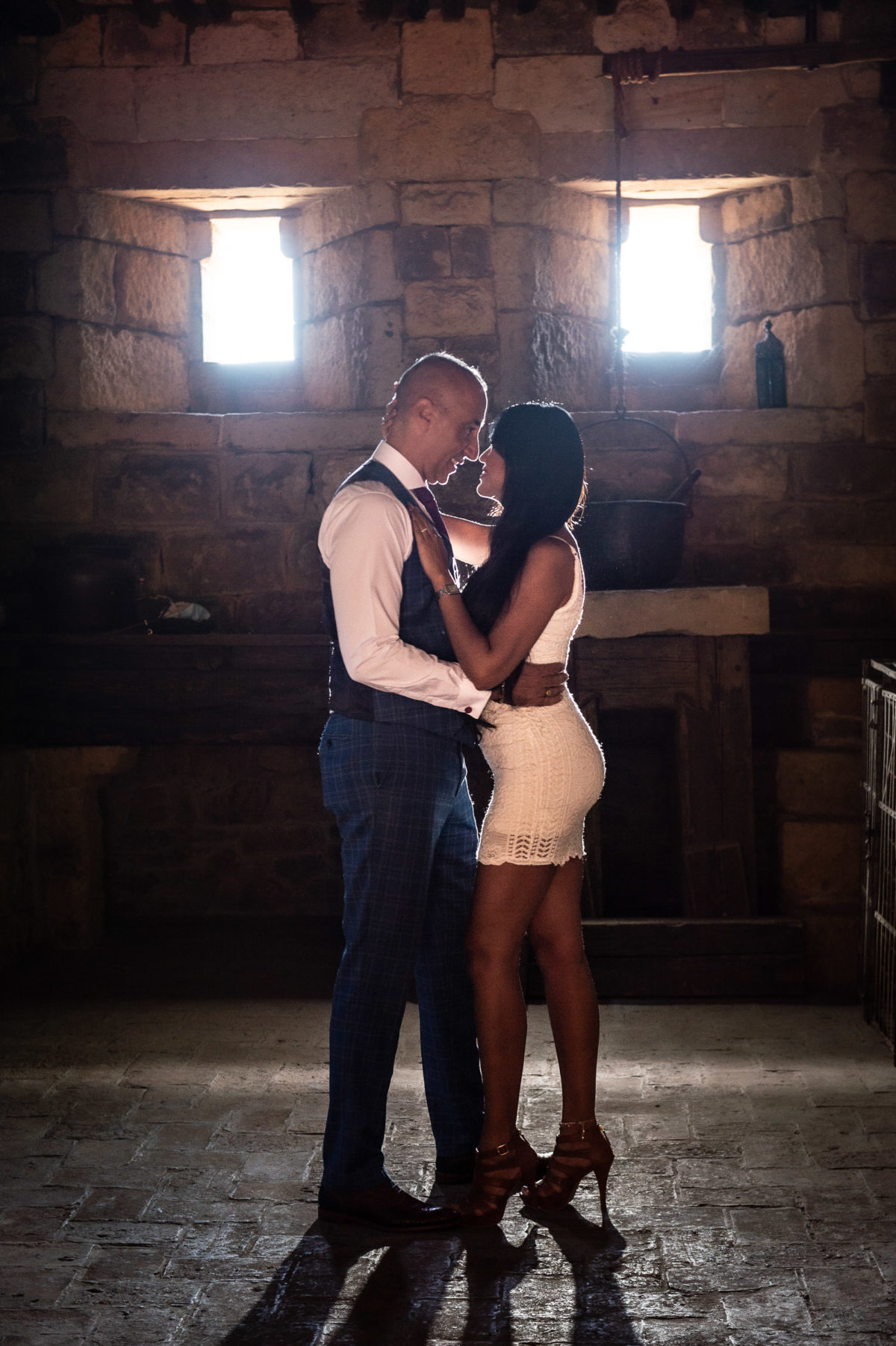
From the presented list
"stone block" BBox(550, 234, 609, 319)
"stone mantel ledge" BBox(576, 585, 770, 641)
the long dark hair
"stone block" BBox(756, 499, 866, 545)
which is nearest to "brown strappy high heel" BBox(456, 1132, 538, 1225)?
the long dark hair

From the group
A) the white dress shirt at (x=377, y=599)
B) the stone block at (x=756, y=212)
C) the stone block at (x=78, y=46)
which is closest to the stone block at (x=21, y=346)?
the stone block at (x=78, y=46)

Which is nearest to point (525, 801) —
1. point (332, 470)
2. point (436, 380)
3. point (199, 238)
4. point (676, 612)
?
point (436, 380)

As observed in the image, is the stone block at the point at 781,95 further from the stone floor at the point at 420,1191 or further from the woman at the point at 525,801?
the stone floor at the point at 420,1191

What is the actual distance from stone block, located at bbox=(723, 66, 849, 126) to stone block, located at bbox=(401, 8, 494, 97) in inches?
36.0

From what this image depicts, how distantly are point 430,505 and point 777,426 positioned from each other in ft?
9.35

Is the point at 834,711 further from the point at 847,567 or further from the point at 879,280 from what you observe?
the point at 879,280

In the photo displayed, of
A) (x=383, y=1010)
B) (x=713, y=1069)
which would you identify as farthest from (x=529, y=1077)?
(x=383, y=1010)

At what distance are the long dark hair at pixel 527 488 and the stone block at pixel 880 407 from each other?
114 inches

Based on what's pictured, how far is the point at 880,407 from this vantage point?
16.6 feet

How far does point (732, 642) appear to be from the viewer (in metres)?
4.54

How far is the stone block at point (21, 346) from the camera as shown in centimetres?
512

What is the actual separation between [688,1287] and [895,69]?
442 centimetres

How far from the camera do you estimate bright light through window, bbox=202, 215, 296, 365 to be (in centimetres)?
550

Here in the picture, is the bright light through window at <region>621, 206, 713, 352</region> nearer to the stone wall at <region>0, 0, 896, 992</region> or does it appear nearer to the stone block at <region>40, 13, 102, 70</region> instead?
the stone wall at <region>0, 0, 896, 992</region>
